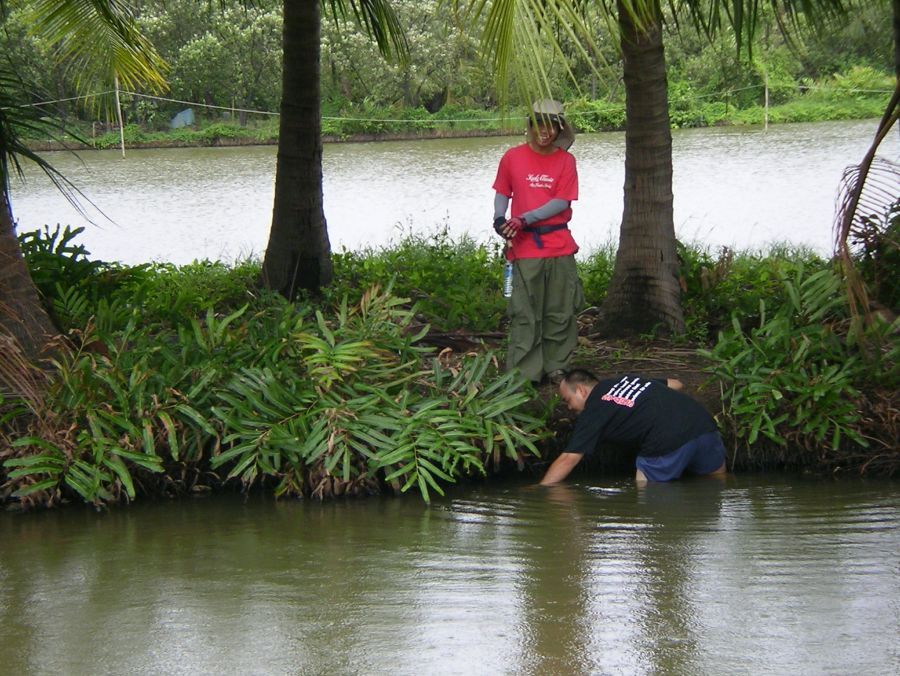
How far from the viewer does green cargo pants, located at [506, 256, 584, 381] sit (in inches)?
290

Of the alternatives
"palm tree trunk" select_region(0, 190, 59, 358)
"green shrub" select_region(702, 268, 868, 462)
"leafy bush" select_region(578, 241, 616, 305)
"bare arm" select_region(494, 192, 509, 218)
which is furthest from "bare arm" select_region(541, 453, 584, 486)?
"leafy bush" select_region(578, 241, 616, 305)

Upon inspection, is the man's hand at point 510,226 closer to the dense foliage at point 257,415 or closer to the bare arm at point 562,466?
the dense foliage at point 257,415

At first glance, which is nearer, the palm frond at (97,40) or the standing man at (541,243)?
the standing man at (541,243)

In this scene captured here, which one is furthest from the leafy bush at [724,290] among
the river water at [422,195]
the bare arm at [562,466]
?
the river water at [422,195]

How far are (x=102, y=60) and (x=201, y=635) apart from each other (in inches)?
279

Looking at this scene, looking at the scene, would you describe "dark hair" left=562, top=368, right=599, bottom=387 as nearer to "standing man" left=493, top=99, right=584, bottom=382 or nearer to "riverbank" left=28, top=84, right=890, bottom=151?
"standing man" left=493, top=99, right=584, bottom=382

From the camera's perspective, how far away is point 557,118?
7.12 metres

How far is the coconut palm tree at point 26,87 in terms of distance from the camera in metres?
7.07

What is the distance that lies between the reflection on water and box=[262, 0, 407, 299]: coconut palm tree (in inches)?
130

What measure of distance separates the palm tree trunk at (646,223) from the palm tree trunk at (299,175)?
2586 millimetres

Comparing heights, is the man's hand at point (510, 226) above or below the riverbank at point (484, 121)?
below

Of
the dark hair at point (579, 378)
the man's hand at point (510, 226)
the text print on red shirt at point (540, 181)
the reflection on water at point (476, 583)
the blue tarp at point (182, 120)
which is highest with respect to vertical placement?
the blue tarp at point (182, 120)

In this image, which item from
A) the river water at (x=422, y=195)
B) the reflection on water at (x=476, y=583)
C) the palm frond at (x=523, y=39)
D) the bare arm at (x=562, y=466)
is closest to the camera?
the reflection on water at (x=476, y=583)

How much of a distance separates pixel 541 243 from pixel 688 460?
158cm
